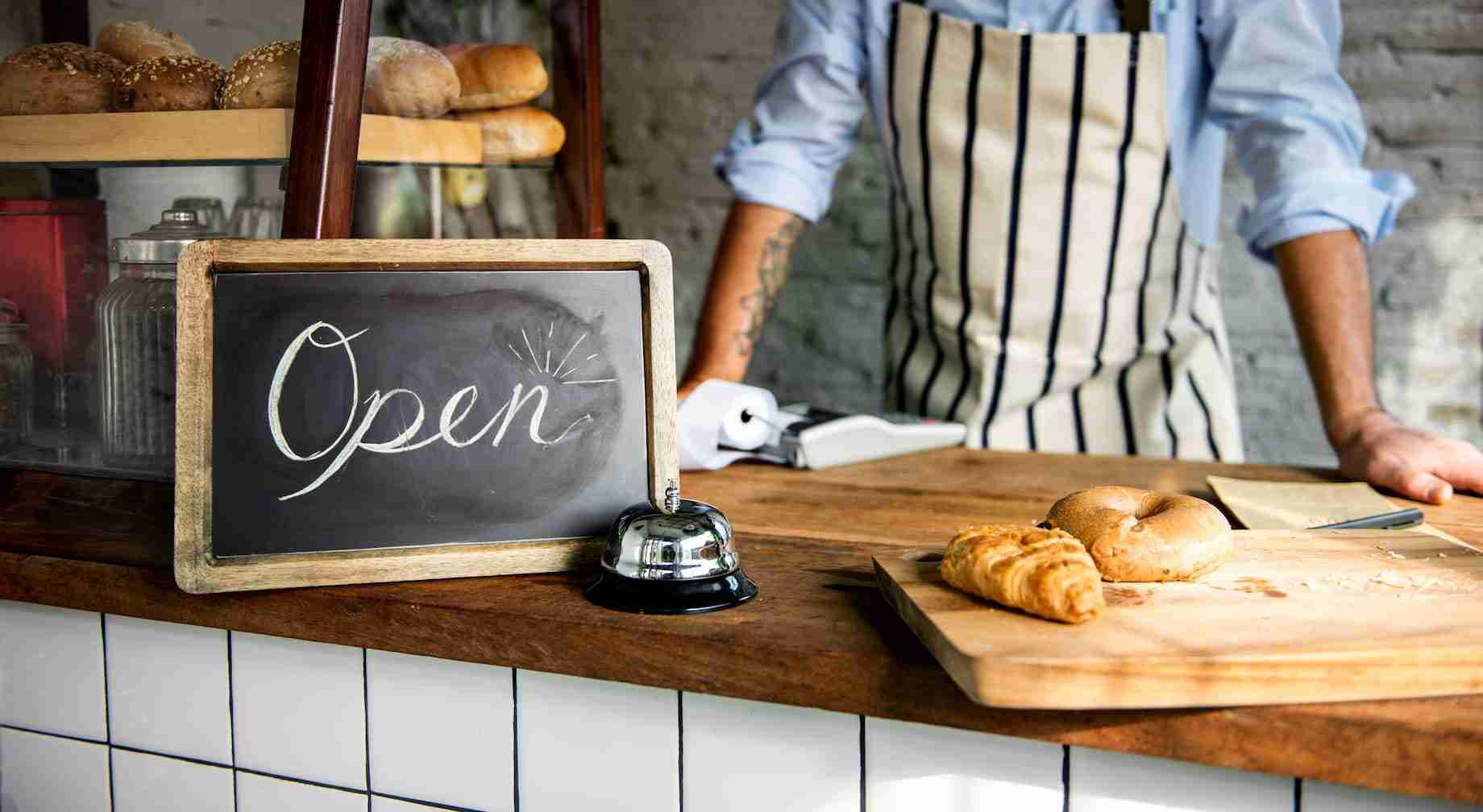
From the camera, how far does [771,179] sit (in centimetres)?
187

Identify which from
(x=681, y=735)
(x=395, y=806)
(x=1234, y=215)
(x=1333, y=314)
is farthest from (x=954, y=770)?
(x=1234, y=215)

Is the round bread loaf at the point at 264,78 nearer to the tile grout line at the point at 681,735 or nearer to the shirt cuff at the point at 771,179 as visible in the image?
the tile grout line at the point at 681,735

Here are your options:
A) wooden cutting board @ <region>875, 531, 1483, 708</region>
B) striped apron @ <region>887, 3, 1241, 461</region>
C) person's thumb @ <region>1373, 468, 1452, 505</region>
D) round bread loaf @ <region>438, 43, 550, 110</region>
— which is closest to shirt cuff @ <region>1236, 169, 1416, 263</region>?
striped apron @ <region>887, 3, 1241, 461</region>

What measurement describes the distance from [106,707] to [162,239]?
0.38 meters

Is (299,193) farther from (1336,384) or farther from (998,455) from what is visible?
(1336,384)

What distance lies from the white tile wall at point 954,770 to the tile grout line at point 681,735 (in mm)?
124

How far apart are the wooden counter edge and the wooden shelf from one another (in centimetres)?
33

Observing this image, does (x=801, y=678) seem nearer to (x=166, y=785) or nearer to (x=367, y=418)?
(x=367, y=418)

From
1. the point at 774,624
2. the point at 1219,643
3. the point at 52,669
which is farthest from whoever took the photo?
the point at 52,669

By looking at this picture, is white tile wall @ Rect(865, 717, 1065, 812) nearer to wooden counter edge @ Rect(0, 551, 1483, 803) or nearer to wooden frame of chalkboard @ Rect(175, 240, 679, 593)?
wooden counter edge @ Rect(0, 551, 1483, 803)

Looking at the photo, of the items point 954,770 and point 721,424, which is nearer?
point 954,770

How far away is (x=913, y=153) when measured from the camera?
191 centimetres

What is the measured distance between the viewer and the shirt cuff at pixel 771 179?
6.11ft

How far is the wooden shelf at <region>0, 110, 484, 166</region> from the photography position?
3.00 feet
